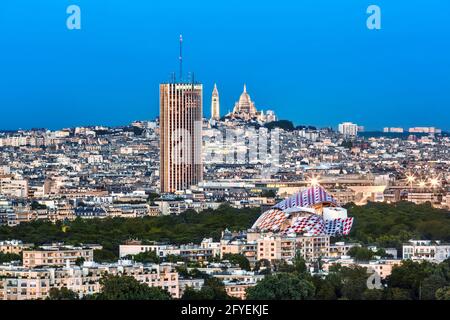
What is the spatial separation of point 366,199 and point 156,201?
29.1 feet

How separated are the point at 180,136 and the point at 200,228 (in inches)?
1260

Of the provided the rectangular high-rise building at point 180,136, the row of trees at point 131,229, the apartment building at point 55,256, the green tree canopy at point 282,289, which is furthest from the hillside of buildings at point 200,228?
the rectangular high-rise building at point 180,136

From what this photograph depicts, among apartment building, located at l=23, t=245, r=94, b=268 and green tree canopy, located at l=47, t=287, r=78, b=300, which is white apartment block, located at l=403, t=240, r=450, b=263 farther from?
green tree canopy, located at l=47, t=287, r=78, b=300

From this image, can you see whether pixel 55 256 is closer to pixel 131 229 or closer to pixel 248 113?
pixel 131 229

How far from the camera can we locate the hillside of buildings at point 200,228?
60844 millimetres

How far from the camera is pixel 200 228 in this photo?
6794cm

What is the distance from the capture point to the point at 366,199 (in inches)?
3593

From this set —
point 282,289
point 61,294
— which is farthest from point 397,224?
point 61,294

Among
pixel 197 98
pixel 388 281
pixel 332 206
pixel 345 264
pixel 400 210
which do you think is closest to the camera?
pixel 388 281

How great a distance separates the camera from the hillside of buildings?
60.8 m

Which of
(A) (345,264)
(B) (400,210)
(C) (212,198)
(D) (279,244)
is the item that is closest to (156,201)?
(C) (212,198)

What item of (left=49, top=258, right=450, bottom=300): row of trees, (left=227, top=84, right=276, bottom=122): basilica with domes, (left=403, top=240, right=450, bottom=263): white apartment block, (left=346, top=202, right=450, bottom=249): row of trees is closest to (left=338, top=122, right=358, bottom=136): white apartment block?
(left=227, top=84, right=276, bottom=122): basilica with domes
